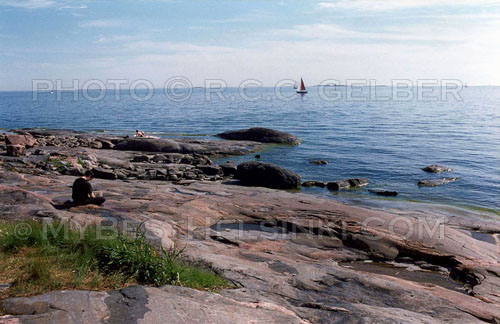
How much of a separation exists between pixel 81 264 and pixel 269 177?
1371 cm

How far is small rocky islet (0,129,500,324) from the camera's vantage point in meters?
5.53

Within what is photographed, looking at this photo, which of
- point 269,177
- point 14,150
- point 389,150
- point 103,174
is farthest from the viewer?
point 389,150

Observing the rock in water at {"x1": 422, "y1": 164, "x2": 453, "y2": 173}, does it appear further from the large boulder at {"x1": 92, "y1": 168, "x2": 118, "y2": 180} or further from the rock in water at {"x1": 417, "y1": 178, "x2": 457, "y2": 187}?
the large boulder at {"x1": 92, "y1": 168, "x2": 118, "y2": 180}

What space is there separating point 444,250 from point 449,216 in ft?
17.2

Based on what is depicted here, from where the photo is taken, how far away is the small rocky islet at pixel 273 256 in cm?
553

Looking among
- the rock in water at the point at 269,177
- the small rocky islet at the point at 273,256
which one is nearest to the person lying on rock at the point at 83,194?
the small rocky islet at the point at 273,256

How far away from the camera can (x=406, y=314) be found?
6609 millimetres

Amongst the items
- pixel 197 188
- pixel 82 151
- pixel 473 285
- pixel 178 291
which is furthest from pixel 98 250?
pixel 82 151

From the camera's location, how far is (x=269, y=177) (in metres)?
19.6

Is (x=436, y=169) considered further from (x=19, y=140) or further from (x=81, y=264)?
(x=19, y=140)

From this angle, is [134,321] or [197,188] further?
[197,188]

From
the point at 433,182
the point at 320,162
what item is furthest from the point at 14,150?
the point at 433,182

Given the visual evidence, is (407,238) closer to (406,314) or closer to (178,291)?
(406,314)

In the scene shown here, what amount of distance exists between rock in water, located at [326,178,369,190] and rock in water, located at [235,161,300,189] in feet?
5.13
